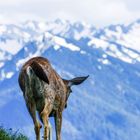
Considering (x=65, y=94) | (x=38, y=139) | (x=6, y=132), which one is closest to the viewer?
(x=38, y=139)

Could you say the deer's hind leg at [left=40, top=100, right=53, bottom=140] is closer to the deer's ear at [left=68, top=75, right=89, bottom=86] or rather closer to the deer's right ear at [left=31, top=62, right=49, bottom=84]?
the deer's right ear at [left=31, top=62, right=49, bottom=84]

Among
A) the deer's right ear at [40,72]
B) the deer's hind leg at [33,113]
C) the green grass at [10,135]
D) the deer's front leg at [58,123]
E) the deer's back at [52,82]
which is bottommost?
the green grass at [10,135]

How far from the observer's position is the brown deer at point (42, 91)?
886cm

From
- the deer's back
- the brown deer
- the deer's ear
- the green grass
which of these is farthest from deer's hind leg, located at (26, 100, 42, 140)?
the green grass

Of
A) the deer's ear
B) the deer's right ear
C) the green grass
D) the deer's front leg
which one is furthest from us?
the green grass

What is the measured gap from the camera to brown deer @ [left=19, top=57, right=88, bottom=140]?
886cm

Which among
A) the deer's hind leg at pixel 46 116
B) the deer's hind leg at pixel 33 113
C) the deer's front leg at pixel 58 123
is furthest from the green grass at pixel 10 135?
the deer's hind leg at pixel 46 116

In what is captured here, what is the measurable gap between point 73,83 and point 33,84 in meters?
0.90

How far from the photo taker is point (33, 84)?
894 centimetres

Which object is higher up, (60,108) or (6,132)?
(60,108)

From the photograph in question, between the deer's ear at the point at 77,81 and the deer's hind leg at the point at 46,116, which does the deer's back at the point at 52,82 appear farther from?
the deer's ear at the point at 77,81

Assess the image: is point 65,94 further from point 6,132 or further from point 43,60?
point 6,132

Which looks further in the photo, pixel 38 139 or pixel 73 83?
pixel 73 83

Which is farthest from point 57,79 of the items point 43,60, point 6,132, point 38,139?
point 6,132
